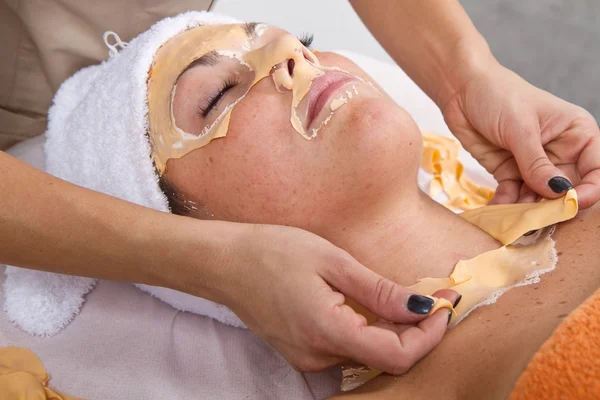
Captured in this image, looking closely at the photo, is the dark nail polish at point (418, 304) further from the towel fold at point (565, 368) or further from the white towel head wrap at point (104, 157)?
the white towel head wrap at point (104, 157)

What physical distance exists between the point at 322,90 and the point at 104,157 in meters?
0.52

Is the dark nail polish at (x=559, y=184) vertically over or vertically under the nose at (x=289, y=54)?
under

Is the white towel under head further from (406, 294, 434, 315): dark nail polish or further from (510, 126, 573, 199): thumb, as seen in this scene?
(510, 126, 573, 199): thumb

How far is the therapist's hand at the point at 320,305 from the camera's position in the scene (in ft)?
2.96

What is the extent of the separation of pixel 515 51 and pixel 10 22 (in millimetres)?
2139

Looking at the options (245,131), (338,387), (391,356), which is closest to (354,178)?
(245,131)

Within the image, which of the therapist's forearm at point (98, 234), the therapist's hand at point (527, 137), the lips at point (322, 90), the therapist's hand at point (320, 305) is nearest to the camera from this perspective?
the therapist's hand at point (320, 305)

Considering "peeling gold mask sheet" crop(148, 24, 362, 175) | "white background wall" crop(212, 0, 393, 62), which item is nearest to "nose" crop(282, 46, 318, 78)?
"peeling gold mask sheet" crop(148, 24, 362, 175)

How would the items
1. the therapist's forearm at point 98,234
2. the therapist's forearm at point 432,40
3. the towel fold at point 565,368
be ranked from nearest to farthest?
the towel fold at point 565,368
the therapist's forearm at point 98,234
the therapist's forearm at point 432,40

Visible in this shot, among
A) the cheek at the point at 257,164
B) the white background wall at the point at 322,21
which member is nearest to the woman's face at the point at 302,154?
the cheek at the point at 257,164

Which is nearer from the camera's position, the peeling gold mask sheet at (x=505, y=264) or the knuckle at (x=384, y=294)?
the knuckle at (x=384, y=294)

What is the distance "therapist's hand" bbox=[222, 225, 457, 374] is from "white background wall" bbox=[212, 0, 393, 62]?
157 centimetres

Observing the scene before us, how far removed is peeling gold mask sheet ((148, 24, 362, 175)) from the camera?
45.3 inches

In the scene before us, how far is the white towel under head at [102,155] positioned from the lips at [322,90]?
1.26 ft
